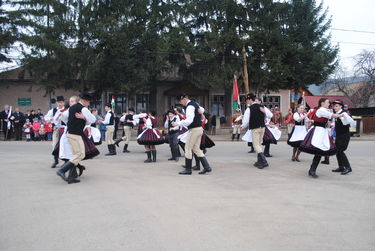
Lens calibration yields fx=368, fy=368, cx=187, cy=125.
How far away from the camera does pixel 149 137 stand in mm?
11023

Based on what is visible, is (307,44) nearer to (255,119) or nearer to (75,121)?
(255,119)

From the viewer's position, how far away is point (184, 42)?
24.5m

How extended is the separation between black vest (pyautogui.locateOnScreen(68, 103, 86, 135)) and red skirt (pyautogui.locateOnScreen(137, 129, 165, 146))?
3332 mm

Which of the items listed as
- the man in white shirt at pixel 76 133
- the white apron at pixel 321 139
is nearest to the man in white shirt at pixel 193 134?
the man in white shirt at pixel 76 133

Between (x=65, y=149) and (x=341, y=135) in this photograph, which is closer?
(x=65, y=149)

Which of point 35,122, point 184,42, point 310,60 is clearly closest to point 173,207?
point 35,122

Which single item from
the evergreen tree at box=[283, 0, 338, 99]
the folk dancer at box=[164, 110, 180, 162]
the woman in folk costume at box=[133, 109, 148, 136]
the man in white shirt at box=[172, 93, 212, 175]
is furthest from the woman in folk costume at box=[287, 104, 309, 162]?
the evergreen tree at box=[283, 0, 338, 99]

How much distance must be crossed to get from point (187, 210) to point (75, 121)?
3384 millimetres

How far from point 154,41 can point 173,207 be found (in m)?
20.6

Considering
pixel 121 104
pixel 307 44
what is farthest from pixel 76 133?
pixel 121 104

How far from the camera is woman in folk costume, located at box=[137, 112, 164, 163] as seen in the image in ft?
36.0

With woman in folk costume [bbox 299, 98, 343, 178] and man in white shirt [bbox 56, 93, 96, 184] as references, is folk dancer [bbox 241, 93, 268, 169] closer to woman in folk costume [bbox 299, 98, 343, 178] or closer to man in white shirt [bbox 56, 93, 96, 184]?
woman in folk costume [bbox 299, 98, 343, 178]

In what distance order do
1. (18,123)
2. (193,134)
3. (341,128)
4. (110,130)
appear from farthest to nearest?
1. (18,123)
2. (110,130)
3. (341,128)
4. (193,134)

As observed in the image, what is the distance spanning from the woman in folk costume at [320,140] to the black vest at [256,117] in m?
1.61
